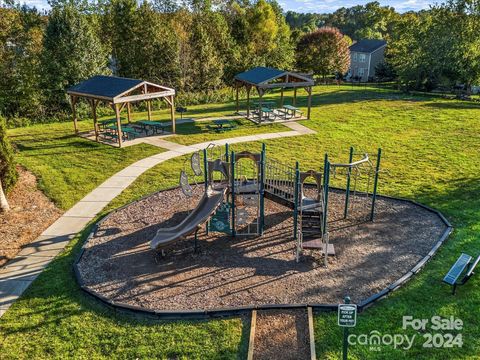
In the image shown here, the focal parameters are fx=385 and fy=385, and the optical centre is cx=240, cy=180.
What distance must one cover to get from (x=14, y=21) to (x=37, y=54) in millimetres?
2843

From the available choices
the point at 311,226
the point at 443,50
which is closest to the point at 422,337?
the point at 311,226

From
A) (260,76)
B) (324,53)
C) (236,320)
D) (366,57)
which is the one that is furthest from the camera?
(366,57)

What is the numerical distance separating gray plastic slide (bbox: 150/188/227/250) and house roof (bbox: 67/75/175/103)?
1077 cm

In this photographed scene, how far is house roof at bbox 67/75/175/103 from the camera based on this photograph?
19.6m

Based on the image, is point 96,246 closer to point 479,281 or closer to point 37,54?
point 479,281

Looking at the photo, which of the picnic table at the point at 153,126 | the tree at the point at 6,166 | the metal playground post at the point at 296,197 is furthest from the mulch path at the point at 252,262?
the picnic table at the point at 153,126

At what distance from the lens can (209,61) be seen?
35.8 metres

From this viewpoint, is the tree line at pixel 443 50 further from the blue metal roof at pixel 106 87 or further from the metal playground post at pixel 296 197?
the metal playground post at pixel 296 197

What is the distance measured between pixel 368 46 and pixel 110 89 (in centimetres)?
5213

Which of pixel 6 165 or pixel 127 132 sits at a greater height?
pixel 6 165

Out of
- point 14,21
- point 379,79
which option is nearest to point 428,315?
point 14,21

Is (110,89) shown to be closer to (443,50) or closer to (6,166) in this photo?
(6,166)

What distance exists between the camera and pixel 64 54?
2784 centimetres

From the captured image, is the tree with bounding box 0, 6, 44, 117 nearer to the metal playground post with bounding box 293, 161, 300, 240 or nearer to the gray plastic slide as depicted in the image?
the gray plastic slide
